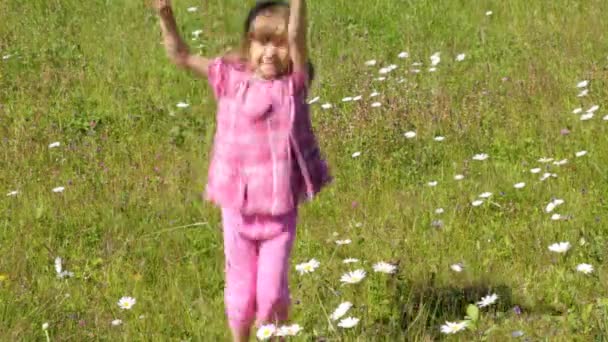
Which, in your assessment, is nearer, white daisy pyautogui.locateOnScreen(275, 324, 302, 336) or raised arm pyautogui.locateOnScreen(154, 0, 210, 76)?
white daisy pyautogui.locateOnScreen(275, 324, 302, 336)

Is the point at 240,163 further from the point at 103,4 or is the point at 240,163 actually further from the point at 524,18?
the point at 103,4

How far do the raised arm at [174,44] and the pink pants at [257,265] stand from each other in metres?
0.55

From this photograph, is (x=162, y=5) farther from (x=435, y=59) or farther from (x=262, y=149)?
(x=435, y=59)

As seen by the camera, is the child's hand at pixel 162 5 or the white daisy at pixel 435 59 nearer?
the child's hand at pixel 162 5

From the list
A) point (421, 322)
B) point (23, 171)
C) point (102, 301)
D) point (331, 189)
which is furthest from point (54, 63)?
point (421, 322)

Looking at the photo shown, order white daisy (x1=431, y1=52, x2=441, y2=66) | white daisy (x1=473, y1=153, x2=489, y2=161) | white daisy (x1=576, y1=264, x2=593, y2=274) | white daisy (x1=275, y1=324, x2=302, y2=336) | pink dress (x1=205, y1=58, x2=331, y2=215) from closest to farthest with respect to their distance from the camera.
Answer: white daisy (x1=275, y1=324, x2=302, y2=336)
pink dress (x1=205, y1=58, x2=331, y2=215)
white daisy (x1=576, y1=264, x2=593, y2=274)
white daisy (x1=473, y1=153, x2=489, y2=161)
white daisy (x1=431, y1=52, x2=441, y2=66)

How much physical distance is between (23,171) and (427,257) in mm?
2912

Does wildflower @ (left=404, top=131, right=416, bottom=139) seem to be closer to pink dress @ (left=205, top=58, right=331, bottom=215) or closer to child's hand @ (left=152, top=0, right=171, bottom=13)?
pink dress @ (left=205, top=58, right=331, bottom=215)

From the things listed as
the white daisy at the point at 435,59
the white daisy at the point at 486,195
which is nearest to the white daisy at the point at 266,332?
the white daisy at the point at 486,195

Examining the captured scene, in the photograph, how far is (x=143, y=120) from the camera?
7172mm

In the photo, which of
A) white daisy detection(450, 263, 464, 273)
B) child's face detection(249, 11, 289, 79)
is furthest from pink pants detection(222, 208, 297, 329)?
white daisy detection(450, 263, 464, 273)

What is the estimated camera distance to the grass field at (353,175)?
4.33m

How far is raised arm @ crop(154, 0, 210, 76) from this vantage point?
3594 mm

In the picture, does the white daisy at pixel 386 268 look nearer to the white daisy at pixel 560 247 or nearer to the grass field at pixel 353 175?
the grass field at pixel 353 175
